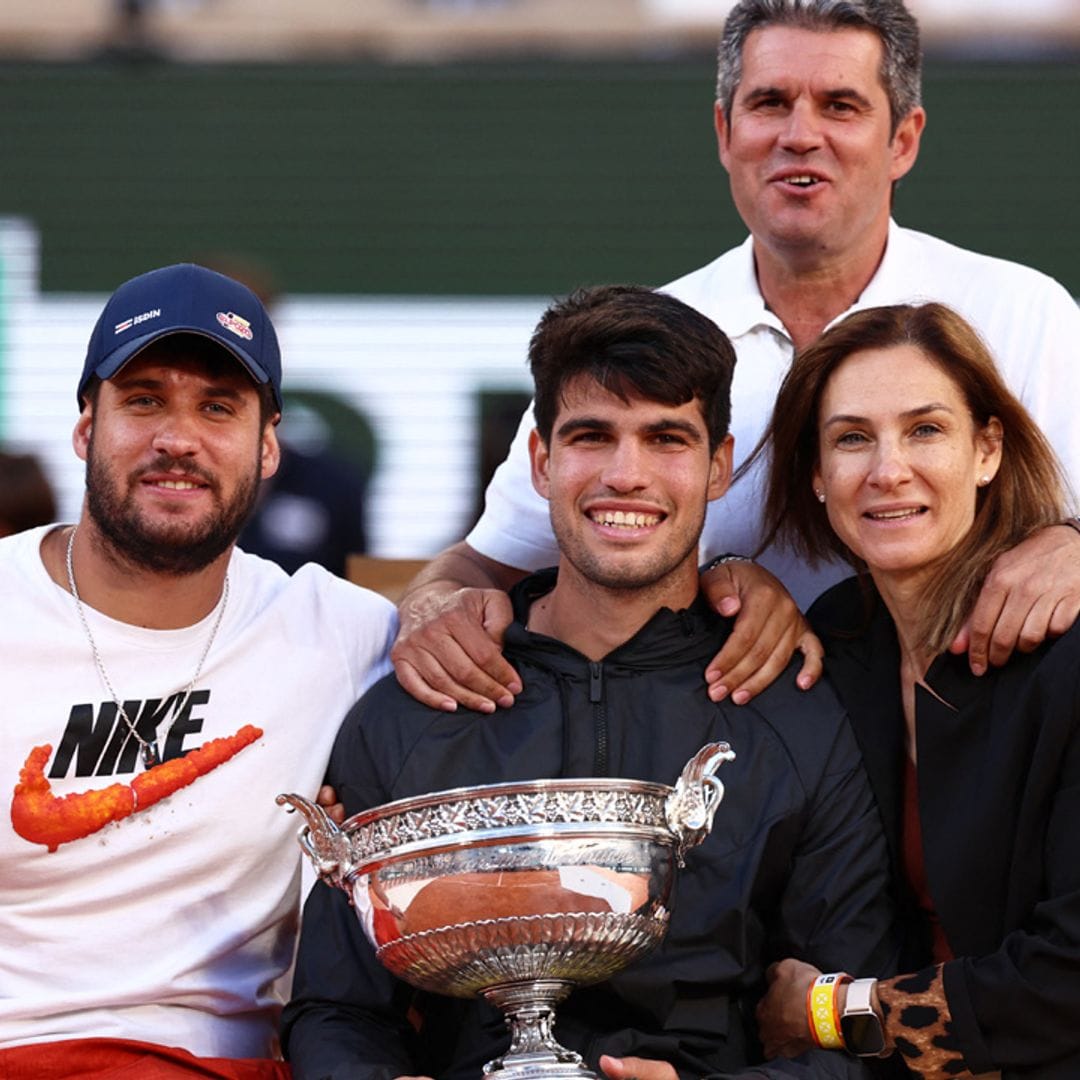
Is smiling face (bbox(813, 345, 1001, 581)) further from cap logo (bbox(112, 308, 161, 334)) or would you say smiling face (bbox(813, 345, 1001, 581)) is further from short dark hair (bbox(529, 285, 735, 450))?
cap logo (bbox(112, 308, 161, 334))

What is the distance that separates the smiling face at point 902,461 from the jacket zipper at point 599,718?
49 cm

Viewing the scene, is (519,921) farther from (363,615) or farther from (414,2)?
(414,2)

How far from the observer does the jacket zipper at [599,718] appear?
3.61 metres

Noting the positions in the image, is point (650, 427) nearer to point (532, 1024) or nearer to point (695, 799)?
point (695, 799)

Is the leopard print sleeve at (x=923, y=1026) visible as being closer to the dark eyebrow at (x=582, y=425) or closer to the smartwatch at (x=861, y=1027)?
the smartwatch at (x=861, y=1027)

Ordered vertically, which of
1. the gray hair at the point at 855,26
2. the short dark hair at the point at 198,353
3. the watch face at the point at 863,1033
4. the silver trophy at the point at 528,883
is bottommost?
the watch face at the point at 863,1033

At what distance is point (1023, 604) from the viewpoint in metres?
3.47

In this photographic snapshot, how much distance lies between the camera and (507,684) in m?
3.71

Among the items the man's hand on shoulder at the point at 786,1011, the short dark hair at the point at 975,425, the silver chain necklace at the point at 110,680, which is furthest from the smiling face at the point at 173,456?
the man's hand on shoulder at the point at 786,1011

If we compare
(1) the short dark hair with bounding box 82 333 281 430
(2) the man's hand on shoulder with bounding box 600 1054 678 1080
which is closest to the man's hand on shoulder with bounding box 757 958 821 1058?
(2) the man's hand on shoulder with bounding box 600 1054 678 1080

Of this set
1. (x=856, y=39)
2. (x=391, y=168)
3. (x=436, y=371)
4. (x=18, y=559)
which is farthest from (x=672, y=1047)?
(x=391, y=168)

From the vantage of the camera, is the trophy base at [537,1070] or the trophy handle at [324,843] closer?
the trophy base at [537,1070]

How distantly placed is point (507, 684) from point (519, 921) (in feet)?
2.30

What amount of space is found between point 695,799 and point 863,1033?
0.47m
